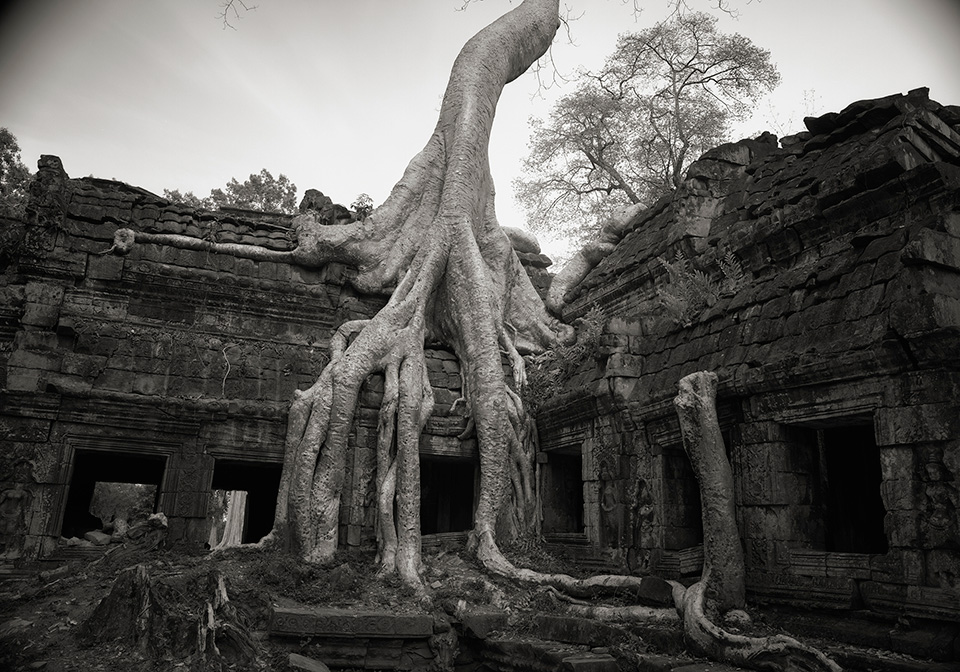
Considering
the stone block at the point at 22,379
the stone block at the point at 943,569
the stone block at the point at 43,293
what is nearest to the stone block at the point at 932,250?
the stone block at the point at 943,569

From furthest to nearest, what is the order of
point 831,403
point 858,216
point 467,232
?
point 467,232 → point 858,216 → point 831,403

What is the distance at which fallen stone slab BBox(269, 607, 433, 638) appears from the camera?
5863mm

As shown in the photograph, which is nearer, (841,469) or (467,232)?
(841,469)

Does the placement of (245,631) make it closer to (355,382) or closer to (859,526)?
(355,382)

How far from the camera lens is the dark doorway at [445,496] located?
10062 mm

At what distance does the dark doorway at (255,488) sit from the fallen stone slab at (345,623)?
4644 mm

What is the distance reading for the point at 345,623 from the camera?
234 inches

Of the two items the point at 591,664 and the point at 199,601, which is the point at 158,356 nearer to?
the point at 199,601

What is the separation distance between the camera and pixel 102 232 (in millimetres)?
9094

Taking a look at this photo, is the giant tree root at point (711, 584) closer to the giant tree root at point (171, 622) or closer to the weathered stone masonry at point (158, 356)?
the giant tree root at point (171, 622)

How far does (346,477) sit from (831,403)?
4932 millimetres

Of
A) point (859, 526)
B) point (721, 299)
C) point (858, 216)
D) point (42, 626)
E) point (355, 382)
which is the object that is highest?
point (858, 216)

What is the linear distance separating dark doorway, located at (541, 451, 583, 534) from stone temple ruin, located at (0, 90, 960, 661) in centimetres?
3

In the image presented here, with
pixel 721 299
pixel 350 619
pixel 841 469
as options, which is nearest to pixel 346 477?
pixel 350 619
